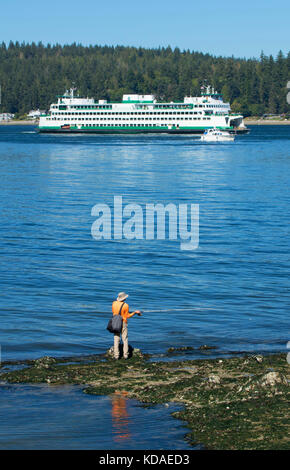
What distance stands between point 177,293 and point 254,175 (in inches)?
2126

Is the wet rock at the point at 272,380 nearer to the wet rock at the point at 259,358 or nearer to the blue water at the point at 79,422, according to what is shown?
the wet rock at the point at 259,358

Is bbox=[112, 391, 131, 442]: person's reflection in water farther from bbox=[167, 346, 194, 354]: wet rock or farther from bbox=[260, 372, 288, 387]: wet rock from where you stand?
bbox=[167, 346, 194, 354]: wet rock

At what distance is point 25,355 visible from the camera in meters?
17.5

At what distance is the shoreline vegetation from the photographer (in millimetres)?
12083

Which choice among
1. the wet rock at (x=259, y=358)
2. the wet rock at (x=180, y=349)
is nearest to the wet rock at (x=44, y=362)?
the wet rock at (x=180, y=349)

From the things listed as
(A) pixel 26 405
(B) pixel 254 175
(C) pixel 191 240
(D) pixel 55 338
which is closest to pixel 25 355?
(D) pixel 55 338

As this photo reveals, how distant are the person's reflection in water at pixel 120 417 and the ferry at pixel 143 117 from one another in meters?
160

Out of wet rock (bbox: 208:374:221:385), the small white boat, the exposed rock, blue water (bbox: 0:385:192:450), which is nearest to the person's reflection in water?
blue water (bbox: 0:385:192:450)

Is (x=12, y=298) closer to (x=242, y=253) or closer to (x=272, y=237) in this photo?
(x=242, y=253)

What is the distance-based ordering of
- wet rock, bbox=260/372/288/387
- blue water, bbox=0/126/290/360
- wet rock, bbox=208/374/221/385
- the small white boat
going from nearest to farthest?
1. wet rock, bbox=260/372/288/387
2. wet rock, bbox=208/374/221/385
3. blue water, bbox=0/126/290/360
4. the small white boat

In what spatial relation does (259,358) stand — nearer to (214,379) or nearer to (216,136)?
(214,379)

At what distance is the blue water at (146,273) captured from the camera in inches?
764

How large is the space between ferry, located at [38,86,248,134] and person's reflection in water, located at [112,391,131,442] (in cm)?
15992

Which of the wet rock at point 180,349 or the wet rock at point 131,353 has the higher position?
the wet rock at point 131,353
